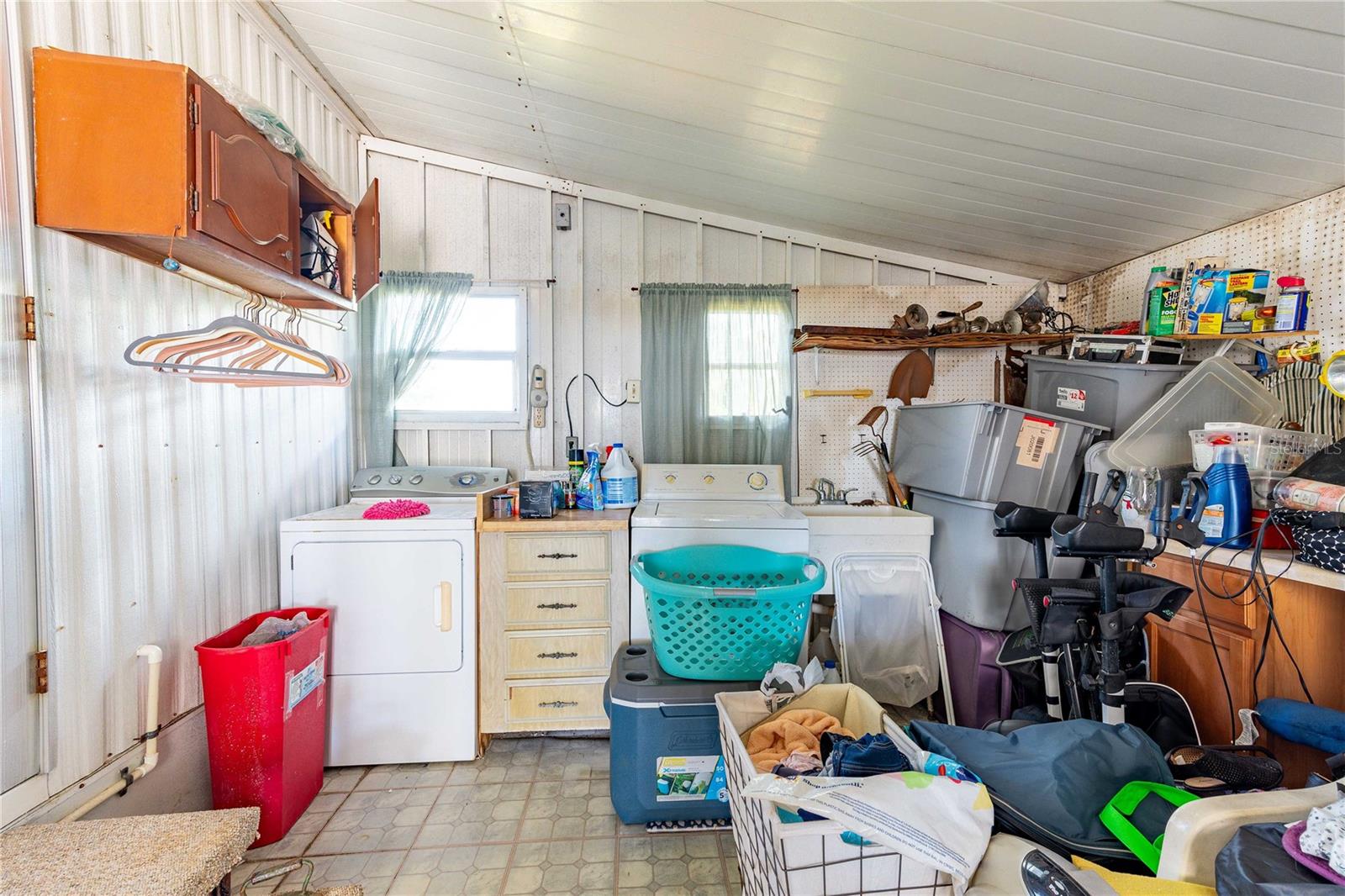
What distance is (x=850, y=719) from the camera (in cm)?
141

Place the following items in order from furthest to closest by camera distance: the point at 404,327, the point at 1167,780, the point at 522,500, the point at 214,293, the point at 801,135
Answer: the point at 404,327
the point at 522,500
the point at 801,135
the point at 214,293
the point at 1167,780

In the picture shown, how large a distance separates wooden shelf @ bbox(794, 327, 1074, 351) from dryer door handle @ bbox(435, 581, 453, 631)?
2042 mm

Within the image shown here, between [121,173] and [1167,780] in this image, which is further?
[121,173]

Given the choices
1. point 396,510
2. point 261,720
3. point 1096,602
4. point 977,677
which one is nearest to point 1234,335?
point 1096,602

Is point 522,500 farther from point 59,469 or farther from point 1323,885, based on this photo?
point 1323,885

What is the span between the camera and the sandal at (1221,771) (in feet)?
3.51

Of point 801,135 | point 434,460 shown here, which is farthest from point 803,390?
point 434,460

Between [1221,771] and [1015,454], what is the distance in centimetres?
117

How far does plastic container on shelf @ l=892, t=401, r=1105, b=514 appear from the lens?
6.64 ft

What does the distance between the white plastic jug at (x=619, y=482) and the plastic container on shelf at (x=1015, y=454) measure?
141cm

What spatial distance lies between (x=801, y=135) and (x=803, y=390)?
1282 millimetres

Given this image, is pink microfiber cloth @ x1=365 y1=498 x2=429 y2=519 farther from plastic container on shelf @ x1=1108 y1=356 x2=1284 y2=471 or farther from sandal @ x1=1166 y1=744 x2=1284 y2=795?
plastic container on shelf @ x1=1108 y1=356 x2=1284 y2=471

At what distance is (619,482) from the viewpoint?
2.57 metres

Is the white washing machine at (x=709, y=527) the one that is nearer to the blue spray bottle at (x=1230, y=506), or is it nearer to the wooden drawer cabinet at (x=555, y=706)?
the wooden drawer cabinet at (x=555, y=706)
